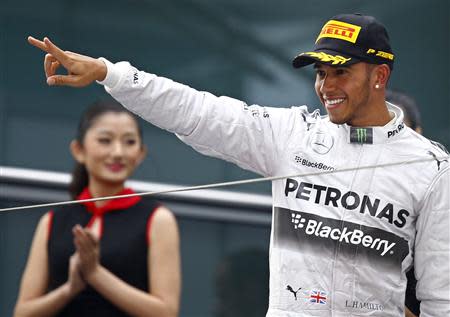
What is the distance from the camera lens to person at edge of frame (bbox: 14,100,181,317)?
3363 millimetres

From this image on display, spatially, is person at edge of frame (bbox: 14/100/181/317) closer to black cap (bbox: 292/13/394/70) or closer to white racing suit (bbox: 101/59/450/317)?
white racing suit (bbox: 101/59/450/317)

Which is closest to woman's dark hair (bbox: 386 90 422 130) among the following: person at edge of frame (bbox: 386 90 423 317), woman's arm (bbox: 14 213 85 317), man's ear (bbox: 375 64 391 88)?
person at edge of frame (bbox: 386 90 423 317)

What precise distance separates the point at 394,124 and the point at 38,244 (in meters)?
1.13

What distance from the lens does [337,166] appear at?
2.80 m

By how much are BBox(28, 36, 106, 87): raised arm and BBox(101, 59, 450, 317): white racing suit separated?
0.10 meters

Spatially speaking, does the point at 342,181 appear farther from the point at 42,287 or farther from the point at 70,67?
the point at 42,287

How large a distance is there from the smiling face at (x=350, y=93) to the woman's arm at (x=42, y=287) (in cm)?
95

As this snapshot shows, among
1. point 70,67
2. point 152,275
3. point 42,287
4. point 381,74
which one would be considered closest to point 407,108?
point 381,74

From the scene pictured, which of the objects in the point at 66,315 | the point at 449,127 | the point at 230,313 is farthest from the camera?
the point at 449,127

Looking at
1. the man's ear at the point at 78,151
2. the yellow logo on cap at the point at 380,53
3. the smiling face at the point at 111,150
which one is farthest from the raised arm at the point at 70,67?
the man's ear at the point at 78,151

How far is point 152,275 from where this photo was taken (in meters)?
3.40

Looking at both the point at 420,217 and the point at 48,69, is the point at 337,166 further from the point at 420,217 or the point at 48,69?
the point at 48,69

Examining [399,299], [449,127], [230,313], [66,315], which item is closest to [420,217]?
[399,299]

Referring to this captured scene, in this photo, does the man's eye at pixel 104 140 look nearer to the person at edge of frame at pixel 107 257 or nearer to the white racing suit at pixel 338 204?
the person at edge of frame at pixel 107 257
